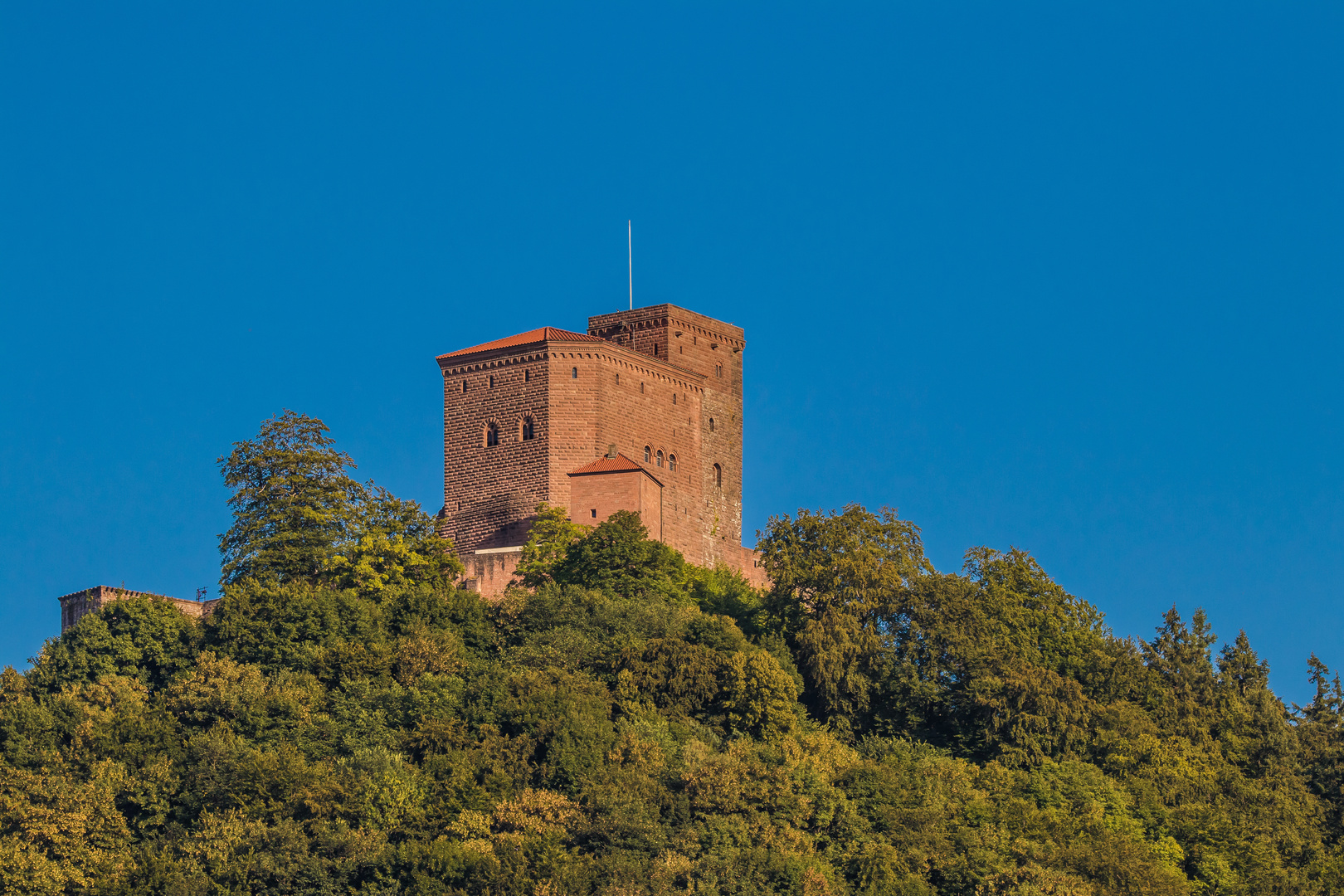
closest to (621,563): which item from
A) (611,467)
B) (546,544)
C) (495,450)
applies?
(546,544)

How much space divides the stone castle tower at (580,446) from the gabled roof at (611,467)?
0.06 meters

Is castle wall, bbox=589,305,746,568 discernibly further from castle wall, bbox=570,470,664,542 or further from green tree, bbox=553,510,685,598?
green tree, bbox=553,510,685,598

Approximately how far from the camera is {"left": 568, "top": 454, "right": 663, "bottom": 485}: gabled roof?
78812 mm

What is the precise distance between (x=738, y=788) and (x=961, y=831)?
5832 millimetres

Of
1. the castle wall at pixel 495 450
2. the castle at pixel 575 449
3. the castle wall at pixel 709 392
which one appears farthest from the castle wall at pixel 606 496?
the castle wall at pixel 709 392

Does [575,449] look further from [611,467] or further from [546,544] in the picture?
[546,544]

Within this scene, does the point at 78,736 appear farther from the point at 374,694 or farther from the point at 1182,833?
the point at 1182,833

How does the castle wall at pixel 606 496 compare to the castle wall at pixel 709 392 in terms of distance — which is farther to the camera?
the castle wall at pixel 709 392

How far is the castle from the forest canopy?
216 cm

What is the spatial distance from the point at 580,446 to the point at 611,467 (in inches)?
56.7

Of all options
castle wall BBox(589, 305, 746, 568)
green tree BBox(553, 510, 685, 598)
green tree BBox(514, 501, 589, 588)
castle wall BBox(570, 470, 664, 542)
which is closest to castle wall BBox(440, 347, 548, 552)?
castle wall BBox(570, 470, 664, 542)

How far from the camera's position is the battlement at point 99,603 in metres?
74.7

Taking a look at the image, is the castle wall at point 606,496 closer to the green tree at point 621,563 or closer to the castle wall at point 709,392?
the green tree at point 621,563

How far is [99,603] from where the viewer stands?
74750mm
